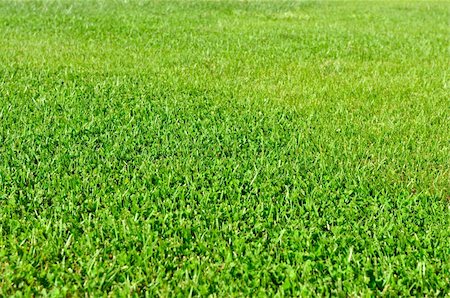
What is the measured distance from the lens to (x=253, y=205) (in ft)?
10.8

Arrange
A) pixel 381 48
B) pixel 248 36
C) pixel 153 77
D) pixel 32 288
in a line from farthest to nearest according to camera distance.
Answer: pixel 248 36, pixel 381 48, pixel 153 77, pixel 32 288

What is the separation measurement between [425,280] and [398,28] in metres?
10.2

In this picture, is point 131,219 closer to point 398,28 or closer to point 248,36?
point 248,36

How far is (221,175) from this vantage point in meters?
3.66

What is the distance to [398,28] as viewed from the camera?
468 inches

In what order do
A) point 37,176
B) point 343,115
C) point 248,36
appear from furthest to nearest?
point 248,36 < point 343,115 < point 37,176

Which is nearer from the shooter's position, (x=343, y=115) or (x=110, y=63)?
(x=343, y=115)

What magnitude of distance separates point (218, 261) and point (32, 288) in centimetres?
86

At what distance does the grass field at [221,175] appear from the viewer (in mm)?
2645

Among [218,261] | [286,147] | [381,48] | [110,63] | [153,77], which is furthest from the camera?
[381,48]

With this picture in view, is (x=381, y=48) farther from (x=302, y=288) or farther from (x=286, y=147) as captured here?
(x=302, y=288)

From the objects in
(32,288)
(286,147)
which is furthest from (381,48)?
(32,288)

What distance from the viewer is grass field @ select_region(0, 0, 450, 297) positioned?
2.64 meters

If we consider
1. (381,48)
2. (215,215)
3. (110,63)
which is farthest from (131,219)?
(381,48)
